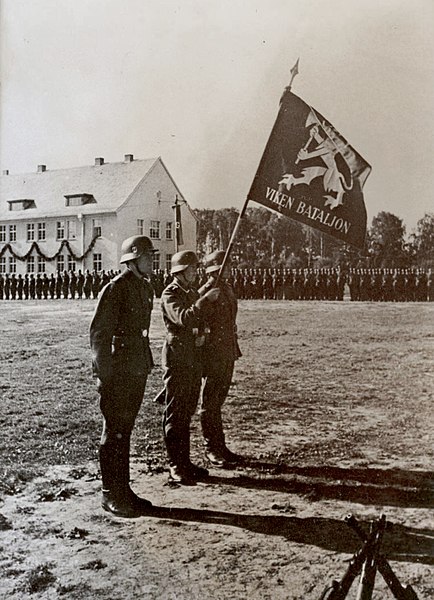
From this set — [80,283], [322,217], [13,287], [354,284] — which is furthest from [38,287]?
[322,217]

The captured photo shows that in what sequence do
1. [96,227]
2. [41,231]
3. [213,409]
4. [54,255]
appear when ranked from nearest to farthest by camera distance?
[213,409]
[96,227]
[54,255]
[41,231]

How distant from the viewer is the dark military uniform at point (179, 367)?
4812 mm

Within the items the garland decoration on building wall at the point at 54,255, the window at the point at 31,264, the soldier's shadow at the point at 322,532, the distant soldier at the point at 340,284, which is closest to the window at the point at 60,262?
the garland decoration on building wall at the point at 54,255

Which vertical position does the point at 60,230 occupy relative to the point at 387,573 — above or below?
above

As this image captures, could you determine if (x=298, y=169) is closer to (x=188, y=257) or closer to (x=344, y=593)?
(x=188, y=257)

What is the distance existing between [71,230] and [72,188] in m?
2.02

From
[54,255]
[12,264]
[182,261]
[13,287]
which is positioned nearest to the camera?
[182,261]

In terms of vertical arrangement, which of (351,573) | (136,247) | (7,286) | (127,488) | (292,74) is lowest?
(127,488)

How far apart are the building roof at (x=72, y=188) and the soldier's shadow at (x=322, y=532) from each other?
19.0 m

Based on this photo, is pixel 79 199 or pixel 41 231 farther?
→ pixel 41 231

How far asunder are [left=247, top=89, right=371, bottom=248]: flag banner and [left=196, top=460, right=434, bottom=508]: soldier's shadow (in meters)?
1.75

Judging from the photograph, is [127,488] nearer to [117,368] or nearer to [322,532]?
[117,368]

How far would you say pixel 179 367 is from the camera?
16.1 feet

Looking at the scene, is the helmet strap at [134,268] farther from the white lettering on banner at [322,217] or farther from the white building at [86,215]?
the white building at [86,215]
